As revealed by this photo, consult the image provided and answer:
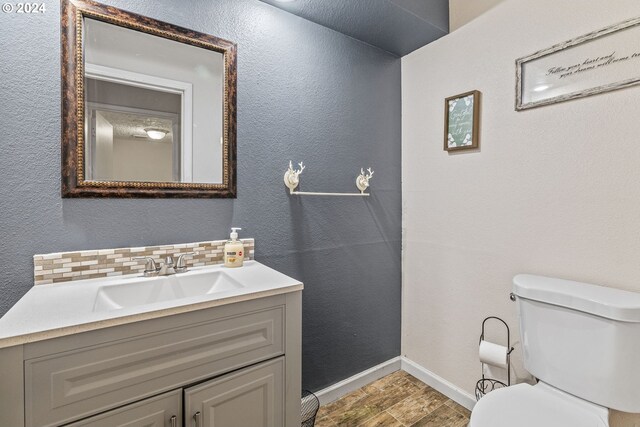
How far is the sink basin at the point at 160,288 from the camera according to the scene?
1.14 meters

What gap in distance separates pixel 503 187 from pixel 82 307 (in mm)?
1807

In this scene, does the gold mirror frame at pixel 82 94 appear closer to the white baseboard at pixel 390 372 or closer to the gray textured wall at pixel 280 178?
the gray textured wall at pixel 280 178

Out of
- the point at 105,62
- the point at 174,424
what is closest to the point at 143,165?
the point at 105,62

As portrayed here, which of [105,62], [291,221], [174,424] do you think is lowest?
[174,424]

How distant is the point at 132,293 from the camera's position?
1.19 m

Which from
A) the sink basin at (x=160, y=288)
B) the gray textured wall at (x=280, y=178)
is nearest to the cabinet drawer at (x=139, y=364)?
the sink basin at (x=160, y=288)

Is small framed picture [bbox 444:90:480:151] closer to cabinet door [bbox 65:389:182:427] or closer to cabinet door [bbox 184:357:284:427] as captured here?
cabinet door [bbox 184:357:284:427]

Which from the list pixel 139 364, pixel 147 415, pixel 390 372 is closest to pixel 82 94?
pixel 139 364

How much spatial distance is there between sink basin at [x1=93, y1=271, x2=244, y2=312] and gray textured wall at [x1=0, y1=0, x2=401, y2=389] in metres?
0.19

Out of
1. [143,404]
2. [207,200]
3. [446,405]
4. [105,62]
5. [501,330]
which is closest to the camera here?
[143,404]

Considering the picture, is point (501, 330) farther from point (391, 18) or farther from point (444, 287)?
point (391, 18)

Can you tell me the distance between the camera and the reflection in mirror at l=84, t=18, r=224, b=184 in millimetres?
1231

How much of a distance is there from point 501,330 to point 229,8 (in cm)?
208
